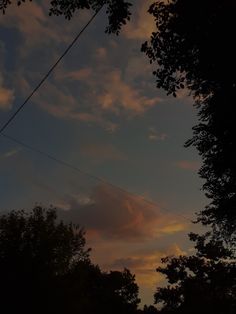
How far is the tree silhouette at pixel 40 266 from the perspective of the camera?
149 ft

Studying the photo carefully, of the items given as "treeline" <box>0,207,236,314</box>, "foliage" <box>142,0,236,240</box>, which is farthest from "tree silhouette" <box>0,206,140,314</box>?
"foliage" <box>142,0,236,240</box>

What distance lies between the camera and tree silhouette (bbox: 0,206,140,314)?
1793 inches

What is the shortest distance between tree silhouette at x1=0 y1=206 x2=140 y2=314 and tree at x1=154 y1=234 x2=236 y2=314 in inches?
597

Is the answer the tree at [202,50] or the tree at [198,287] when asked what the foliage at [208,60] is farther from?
the tree at [198,287]

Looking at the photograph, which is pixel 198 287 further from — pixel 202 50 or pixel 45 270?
pixel 202 50

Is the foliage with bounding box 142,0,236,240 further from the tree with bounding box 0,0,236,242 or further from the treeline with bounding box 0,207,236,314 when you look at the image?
the treeline with bounding box 0,207,236,314

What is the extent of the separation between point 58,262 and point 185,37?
33.8 m

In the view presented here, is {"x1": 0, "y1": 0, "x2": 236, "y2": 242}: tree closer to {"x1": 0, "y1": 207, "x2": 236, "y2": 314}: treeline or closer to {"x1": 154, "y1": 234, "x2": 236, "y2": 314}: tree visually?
{"x1": 0, "y1": 207, "x2": 236, "y2": 314}: treeline

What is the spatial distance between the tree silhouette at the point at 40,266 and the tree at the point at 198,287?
49.7ft

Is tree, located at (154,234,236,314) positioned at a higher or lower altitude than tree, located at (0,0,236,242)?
higher

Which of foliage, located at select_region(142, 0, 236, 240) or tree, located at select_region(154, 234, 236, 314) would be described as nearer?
foliage, located at select_region(142, 0, 236, 240)

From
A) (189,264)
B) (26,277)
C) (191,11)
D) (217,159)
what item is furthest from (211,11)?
(189,264)

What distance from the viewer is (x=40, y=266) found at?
153 ft

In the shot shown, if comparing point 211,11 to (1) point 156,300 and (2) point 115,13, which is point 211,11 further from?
(1) point 156,300
